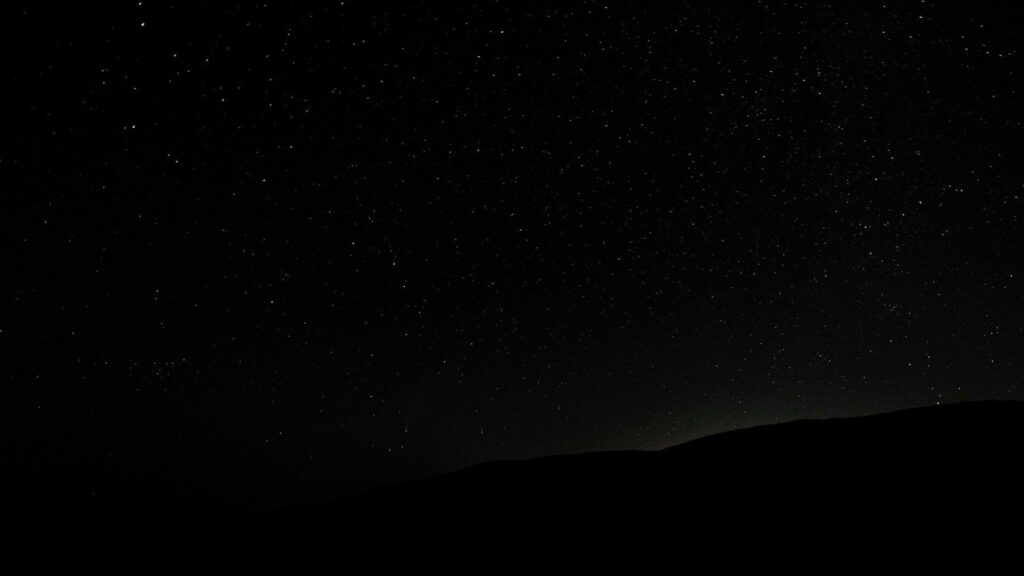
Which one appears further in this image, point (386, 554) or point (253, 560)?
point (253, 560)

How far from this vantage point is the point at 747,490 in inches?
304

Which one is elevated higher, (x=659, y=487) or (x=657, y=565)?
(x=659, y=487)

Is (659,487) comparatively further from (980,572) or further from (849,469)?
(980,572)

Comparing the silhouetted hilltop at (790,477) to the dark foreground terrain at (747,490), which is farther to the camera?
the silhouetted hilltop at (790,477)

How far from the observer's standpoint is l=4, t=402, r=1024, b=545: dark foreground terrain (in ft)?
21.0

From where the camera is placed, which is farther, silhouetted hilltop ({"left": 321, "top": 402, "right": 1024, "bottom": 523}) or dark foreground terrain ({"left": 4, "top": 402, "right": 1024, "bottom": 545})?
silhouetted hilltop ({"left": 321, "top": 402, "right": 1024, "bottom": 523})

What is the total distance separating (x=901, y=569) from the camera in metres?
5.24

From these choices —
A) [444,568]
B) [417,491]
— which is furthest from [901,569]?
[417,491]

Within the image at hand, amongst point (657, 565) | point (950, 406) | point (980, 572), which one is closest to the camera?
point (980, 572)

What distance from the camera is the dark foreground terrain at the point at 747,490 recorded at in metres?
6.39

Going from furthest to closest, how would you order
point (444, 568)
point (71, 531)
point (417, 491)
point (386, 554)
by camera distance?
point (71, 531) → point (417, 491) → point (386, 554) → point (444, 568)

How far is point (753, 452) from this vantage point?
9.22 meters

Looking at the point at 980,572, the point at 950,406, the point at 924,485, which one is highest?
the point at 950,406

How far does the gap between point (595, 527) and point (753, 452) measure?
318 centimetres
